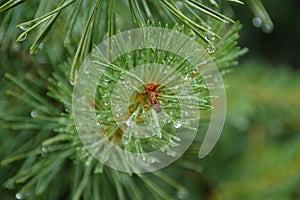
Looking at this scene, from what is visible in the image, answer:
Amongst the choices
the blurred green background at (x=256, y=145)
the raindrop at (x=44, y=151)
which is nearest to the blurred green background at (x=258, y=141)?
the blurred green background at (x=256, y=145)

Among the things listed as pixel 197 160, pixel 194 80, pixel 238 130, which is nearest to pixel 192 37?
pixel 194 80

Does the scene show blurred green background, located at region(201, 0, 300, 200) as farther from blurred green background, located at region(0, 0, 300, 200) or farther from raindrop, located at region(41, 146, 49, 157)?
raindrop, located at region(41, 146, 49, 157)

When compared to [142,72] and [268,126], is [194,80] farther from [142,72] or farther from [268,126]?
[268,126]

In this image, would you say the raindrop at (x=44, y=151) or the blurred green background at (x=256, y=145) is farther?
the blurred green background at (x=256, y=145)

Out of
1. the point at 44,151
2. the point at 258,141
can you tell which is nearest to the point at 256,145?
the point at 258,141

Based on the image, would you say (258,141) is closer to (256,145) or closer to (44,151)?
(256,145)

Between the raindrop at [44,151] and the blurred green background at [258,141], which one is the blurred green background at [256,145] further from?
the raindrop at [44,151]

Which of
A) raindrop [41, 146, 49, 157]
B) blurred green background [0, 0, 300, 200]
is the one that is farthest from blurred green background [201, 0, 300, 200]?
raindrop [41, 146, 49, 157]

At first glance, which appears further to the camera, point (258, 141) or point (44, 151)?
point (258, 141)

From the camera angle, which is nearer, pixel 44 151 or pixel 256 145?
pixel 44 151

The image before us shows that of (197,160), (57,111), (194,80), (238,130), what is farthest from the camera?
(238,130)

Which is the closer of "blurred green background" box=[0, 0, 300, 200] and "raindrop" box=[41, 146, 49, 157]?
"raindrop" box=[41, 146, 49, 157]
